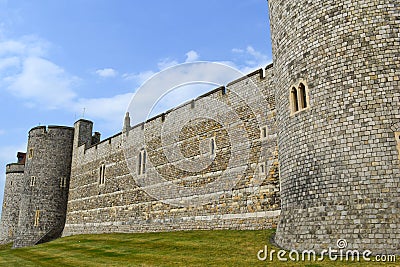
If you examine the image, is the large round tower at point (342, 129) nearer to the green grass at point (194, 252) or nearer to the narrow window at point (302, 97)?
the narrow window at point (302, 97)

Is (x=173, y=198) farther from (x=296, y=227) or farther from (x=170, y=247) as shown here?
(x=296, y=227)

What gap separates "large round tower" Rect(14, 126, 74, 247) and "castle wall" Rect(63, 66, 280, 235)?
1.36m

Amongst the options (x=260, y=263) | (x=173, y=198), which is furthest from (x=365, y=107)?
(x=173, y=198)

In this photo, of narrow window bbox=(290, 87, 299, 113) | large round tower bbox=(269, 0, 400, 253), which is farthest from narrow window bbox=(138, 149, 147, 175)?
narrow window bbox=(290, 87, 299, 113)

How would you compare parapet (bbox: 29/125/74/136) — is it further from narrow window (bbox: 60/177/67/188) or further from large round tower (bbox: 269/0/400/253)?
large round tower (bbox: 269/0/400/253)

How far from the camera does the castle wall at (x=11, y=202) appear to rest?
39094 mm

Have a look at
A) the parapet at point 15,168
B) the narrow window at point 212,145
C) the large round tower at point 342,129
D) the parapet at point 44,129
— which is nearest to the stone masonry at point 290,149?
the large round tower at point 342,129

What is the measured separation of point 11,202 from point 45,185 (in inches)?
425

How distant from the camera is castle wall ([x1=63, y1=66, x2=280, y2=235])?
15492 millimetres

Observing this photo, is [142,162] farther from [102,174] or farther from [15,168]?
[15,168]

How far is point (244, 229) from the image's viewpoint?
1529cm

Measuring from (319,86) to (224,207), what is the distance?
793 centimetres

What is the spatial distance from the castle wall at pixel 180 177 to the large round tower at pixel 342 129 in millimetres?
3795

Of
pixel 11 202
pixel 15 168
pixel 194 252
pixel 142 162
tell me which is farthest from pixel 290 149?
pixel 15 168
